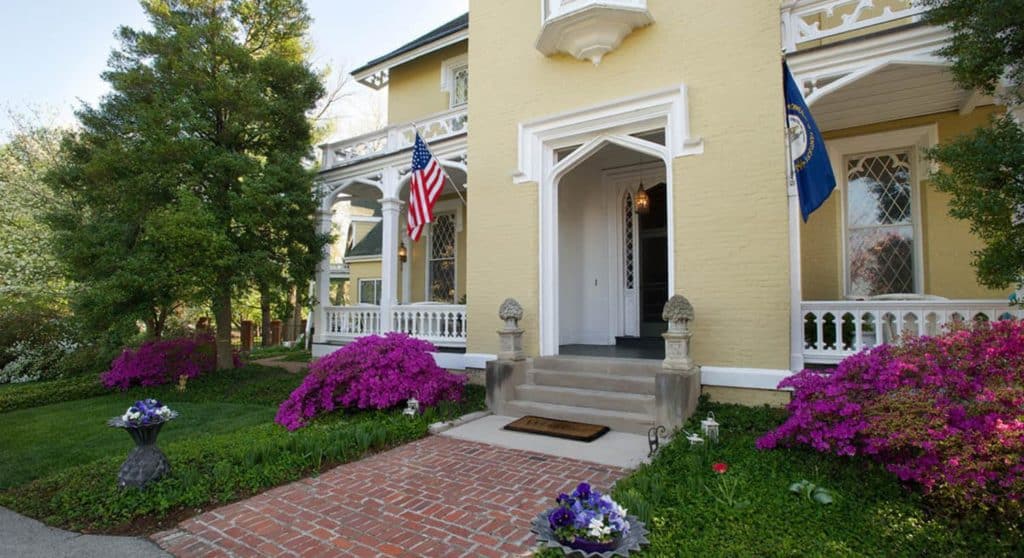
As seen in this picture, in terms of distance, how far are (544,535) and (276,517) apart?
2.15 metres

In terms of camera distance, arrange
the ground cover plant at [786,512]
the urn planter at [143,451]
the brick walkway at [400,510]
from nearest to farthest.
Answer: the ground cover plant at [786,512], the brick walkway at [400,510], the urn planter at [143,451]

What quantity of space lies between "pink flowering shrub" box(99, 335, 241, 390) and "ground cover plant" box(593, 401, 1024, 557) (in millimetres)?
9940

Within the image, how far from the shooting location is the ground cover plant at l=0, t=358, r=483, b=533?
394 cm

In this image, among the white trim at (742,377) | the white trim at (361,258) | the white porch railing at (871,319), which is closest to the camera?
the white porch railing at (871,319)

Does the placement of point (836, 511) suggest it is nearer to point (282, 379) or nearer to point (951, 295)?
point (951, 295)

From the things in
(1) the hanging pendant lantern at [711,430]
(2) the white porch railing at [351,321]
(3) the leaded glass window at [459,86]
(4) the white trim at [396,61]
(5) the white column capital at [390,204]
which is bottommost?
(1) the hanging pendant lantern at [711,430]

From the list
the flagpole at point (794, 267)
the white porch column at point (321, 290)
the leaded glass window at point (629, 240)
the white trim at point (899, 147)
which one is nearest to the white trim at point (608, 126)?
the flagpole at point (794, 267)

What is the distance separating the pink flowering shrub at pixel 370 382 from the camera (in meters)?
6.52

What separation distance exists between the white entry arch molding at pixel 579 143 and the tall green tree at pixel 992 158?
261 cm

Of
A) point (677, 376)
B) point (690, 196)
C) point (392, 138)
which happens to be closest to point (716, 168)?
point (690, 196)

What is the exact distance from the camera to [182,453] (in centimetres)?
517

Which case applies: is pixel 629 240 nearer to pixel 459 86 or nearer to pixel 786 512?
pixel 459 86

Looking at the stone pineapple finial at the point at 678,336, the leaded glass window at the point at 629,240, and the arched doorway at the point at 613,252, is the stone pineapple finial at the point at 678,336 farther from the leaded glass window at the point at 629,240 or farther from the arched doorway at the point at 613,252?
the leaded glass window at the point at 629,240

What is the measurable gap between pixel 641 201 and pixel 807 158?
3420mm
